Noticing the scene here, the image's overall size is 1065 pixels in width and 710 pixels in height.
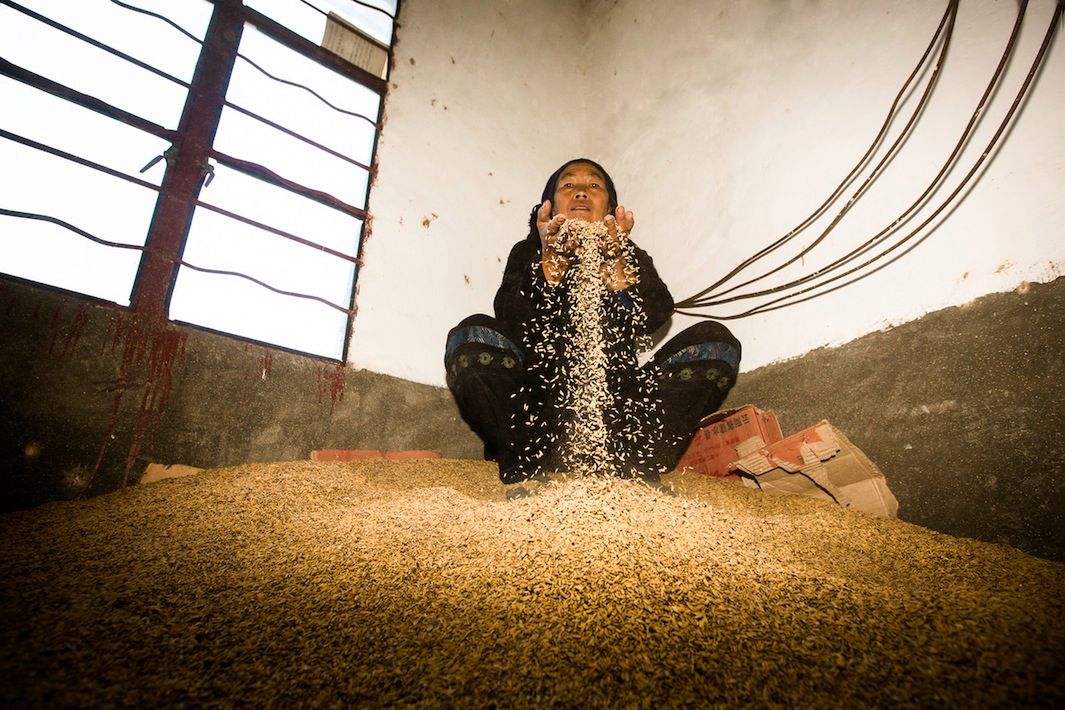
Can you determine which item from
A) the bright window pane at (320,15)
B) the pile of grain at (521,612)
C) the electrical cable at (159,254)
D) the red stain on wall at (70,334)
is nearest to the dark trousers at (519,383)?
the pile of grain at (521,612)

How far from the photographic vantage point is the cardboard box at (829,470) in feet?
4.49

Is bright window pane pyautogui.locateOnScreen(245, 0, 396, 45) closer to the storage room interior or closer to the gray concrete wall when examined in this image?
the storage room interior

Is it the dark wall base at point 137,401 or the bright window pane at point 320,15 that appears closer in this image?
the dark wall base at point 137,401

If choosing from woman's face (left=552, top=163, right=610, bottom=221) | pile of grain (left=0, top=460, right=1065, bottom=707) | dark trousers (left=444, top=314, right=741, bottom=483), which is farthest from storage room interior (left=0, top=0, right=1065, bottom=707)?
woman's face (left=552, top=163, right=610, bottom=221)

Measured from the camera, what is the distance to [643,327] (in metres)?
2.02

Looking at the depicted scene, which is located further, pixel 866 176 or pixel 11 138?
pixel 866 176

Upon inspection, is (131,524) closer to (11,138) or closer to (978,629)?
(11,138)

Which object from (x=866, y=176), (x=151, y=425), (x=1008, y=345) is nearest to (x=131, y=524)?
(x=151, y=425)

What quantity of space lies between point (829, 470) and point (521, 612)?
4.07 ft

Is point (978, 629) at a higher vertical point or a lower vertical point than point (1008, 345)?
lower

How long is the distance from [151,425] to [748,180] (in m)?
2.78

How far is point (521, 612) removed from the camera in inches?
26.3

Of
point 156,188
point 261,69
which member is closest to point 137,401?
point 156,188

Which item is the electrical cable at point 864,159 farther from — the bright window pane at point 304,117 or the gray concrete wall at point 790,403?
the bright window pane at point 304,117
